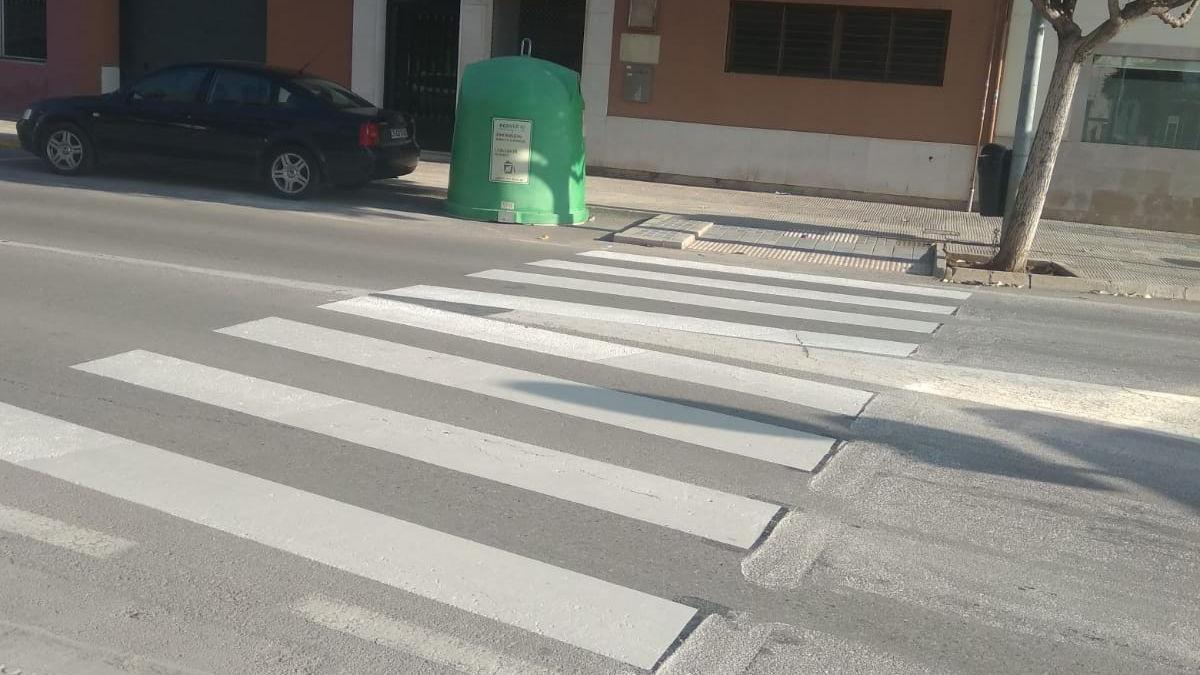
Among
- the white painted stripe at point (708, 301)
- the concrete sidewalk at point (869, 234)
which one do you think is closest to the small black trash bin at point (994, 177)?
the concrete sidewalk at point (869, 234)

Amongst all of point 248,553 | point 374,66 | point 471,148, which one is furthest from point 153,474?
point 374,66

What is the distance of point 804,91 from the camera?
19.8 m

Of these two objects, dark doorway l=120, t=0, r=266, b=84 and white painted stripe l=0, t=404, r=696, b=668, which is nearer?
white painted stripe l=0, t=404, r=696, b=668

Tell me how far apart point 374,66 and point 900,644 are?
1908 cm

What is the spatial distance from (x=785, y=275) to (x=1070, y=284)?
3.13m

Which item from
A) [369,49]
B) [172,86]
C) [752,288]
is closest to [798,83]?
[369,49]

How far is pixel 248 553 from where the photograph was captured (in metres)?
4.99

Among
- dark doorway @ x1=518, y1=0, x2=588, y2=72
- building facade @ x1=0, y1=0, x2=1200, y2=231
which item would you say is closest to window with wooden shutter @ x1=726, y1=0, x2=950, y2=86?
building facade @ x1=0, y1=0, x2=1200, y2=231

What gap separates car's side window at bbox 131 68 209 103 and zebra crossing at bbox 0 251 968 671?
7.21 meters

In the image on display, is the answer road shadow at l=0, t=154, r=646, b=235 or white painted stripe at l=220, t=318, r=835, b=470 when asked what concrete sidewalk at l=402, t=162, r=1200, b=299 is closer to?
road shadow at l=0, t=154, r=646, b=235

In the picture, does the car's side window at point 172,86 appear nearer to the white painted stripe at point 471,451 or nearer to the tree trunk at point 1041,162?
the white painted stripe at point 471,451

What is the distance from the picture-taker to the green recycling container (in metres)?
15.1

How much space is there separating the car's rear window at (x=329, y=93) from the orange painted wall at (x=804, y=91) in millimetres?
5361

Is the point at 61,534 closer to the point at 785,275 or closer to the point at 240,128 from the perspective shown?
the point at 785,275
